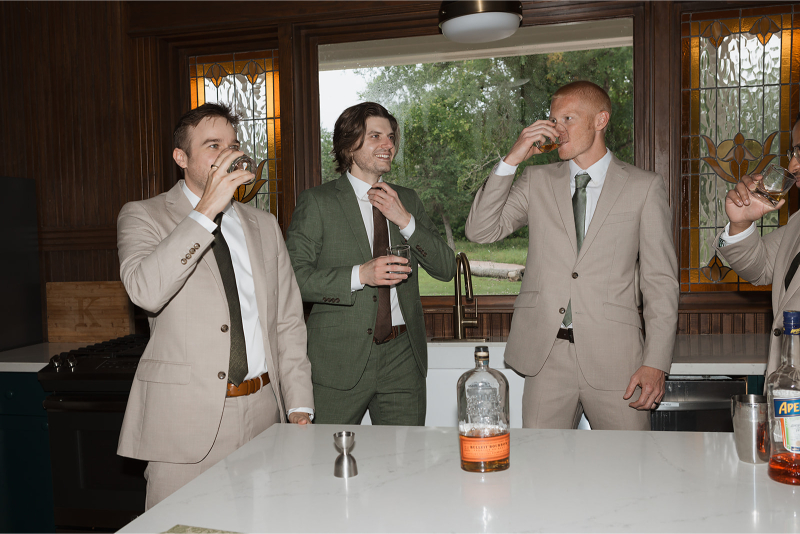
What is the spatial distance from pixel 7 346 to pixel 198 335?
215 centimetres

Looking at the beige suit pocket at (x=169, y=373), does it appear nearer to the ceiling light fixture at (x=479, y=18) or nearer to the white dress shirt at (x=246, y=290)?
the white dress shirt at (x=246, y=290)

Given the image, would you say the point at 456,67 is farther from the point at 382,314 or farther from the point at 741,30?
the point at 382,314

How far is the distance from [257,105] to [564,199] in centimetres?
200

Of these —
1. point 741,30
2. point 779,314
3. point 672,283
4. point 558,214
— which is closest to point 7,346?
point 558,214

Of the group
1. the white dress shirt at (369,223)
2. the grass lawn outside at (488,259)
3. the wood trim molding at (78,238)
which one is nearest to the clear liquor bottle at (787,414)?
the white dress shirt at (369,223)

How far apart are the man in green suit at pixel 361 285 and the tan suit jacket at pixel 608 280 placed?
386mm

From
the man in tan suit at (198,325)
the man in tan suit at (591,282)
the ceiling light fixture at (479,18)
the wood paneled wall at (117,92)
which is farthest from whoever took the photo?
the wood paneled wall at (117,92)

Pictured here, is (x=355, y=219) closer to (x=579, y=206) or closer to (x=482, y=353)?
(x=579, y=206)

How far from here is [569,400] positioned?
213 centimetres

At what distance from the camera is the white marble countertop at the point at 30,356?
2.92 meters

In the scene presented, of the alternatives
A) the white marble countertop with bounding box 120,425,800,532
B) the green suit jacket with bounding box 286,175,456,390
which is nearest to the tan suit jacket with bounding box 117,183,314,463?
the white marble countertop with bounding box 120,425,800,532

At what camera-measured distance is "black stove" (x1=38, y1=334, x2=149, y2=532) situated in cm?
275

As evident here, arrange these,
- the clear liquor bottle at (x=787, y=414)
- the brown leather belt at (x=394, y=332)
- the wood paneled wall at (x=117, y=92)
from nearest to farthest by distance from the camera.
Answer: the clear liquor bottle at (x=787, y=414)
the brown leather belt at (x=394, y=332)
the wood paneled wall at (x=117, y=92)

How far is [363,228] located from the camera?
2.43 meters
